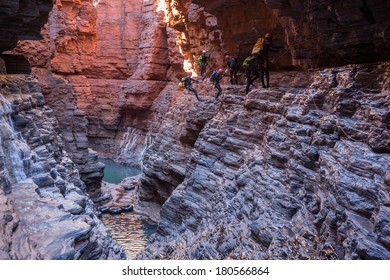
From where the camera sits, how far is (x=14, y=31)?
12805 mm

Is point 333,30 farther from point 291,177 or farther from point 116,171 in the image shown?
point 116,171

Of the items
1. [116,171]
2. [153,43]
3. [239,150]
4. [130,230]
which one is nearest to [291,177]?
[239,150]

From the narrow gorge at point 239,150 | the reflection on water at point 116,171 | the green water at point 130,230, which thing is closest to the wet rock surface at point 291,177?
the narrow gorge at point 239,150

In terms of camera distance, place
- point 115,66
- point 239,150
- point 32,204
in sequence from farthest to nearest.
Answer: point 115,66, point 239,150, point 32,204

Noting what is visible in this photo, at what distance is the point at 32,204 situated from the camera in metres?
6.92

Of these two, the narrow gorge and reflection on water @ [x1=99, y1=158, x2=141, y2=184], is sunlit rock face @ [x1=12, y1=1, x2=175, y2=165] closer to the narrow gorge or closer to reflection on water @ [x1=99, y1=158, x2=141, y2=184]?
reflection on water @ [x1=99, y1=158, x2=141, y2=184]

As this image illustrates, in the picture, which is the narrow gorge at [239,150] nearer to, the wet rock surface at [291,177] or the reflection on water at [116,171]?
the wet rock surface at [291,177]

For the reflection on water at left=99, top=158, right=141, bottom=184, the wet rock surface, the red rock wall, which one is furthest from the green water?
the reflection on water at left=99, top=158, right=141, bottom=184

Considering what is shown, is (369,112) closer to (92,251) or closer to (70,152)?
(92,251)

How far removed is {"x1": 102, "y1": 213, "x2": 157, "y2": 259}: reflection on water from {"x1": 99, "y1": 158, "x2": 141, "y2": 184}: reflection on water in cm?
1130

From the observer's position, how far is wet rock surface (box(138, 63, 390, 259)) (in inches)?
243

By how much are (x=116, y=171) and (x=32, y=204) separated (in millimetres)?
28108

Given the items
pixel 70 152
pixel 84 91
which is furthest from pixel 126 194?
pixel 84 91

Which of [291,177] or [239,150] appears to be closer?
[291,177]
